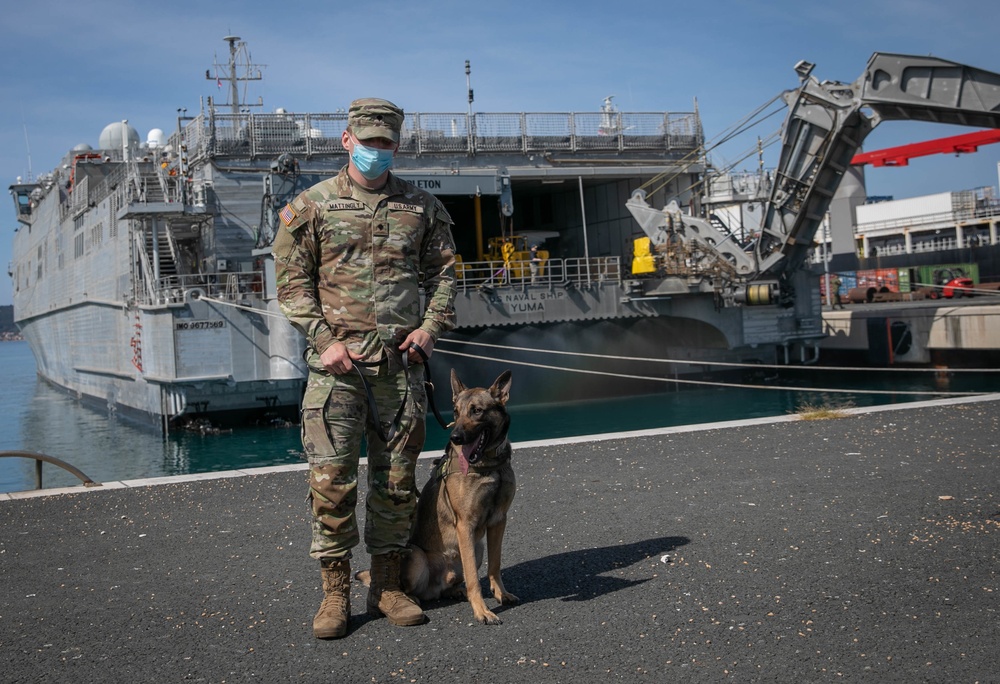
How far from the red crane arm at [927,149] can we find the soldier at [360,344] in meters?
51.1

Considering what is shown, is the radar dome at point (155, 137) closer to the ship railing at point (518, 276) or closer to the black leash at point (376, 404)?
the ship railing at point (518, 276)

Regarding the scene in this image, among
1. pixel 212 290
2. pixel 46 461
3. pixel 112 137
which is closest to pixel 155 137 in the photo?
pixel 112 137

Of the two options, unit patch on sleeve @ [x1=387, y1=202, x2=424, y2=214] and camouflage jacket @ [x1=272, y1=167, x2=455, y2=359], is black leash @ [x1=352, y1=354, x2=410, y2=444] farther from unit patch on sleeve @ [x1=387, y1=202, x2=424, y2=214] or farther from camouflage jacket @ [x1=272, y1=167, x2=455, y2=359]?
unit patch on sleeve @ [x1=387, y1=202, x2=424, y2=214]

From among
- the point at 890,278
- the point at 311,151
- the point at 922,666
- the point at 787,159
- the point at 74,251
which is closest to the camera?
the point at 922,666

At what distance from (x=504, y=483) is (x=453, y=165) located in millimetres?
23252

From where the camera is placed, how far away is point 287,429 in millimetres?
20484

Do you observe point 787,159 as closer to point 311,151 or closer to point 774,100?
point 774,100

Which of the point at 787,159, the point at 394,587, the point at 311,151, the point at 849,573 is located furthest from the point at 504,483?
the point at 311,151

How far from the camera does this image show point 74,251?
3134cm

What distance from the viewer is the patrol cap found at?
165 inches

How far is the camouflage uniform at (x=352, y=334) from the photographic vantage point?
410 centimetres

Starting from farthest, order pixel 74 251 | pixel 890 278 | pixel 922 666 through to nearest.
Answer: pixel 890 278 → pixel 74 251 → pixel 922 666

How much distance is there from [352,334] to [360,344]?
6cm

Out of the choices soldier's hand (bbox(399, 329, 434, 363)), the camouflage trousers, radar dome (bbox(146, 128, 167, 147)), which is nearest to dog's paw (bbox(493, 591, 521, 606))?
the camouflage trousers
